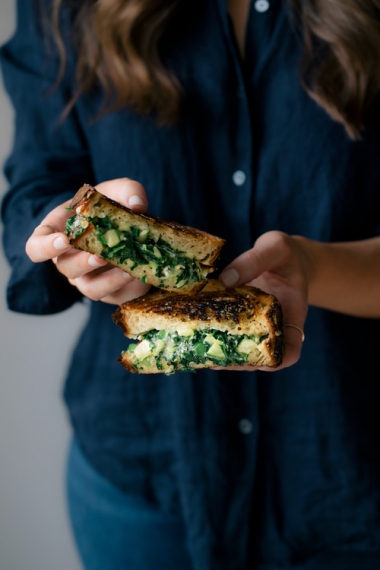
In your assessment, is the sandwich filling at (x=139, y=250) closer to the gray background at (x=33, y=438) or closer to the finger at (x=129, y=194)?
the finger at (x=129, y=194)

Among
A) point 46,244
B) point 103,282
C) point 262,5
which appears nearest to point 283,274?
point 103,282

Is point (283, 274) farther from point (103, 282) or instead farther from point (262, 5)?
point (262, 5)

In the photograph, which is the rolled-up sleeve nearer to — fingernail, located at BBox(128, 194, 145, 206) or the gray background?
fingernail, located at BBox(128, 194, 145, 206)

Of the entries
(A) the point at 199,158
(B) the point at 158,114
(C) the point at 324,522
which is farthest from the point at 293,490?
(B) the point at 158,114

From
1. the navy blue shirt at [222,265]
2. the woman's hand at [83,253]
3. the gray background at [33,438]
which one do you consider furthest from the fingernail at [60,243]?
the gray background at [33,438]

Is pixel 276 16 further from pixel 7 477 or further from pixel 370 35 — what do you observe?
pixel 7 477
